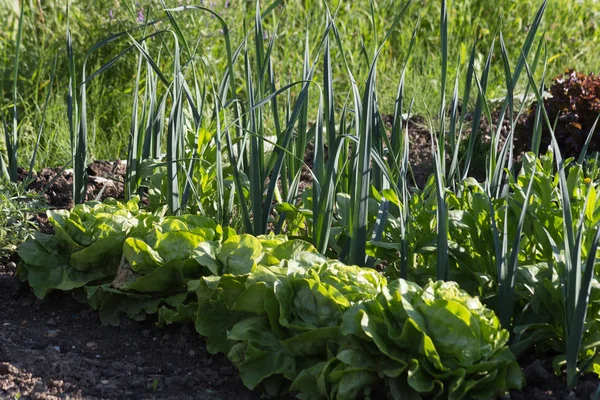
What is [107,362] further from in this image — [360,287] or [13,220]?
[13,220]

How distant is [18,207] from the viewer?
289 centimetres

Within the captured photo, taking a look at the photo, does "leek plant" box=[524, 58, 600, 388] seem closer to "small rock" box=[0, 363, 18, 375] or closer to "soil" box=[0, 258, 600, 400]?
"soil" box=[0, 258, 600, 400]

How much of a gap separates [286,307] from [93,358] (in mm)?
683

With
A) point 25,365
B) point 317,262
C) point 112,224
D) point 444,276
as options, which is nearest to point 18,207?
point 112,224

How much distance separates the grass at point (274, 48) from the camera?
4980 mm

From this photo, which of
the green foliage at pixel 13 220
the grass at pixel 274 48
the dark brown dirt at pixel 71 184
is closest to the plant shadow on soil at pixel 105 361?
the green foliage at pixel 13 220

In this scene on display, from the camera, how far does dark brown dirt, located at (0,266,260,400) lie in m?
2.16

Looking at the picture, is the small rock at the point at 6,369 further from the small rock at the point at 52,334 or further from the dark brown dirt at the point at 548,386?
the dark brown dirt at the point at 548,386

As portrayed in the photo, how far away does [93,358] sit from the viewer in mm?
2412

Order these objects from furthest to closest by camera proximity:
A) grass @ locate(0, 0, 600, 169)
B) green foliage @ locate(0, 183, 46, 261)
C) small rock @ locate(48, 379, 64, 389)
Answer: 1. grass @ locate(0, 0, 600, 169)
2. green foliage @ locate(0, 183, 46, 261)
3. small rock @ locate(48, 379, 64, 389)

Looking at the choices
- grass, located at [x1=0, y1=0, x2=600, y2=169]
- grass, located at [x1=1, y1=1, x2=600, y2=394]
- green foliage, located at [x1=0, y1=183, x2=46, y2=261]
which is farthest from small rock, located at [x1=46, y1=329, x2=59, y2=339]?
grass, located at [x1=0, y1=0, x2=600, y2=169]

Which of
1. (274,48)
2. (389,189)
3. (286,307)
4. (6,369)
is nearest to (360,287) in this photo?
(286,307)

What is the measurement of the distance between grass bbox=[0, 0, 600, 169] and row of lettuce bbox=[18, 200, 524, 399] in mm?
1691

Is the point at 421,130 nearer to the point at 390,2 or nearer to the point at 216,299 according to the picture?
the point at 390,2
